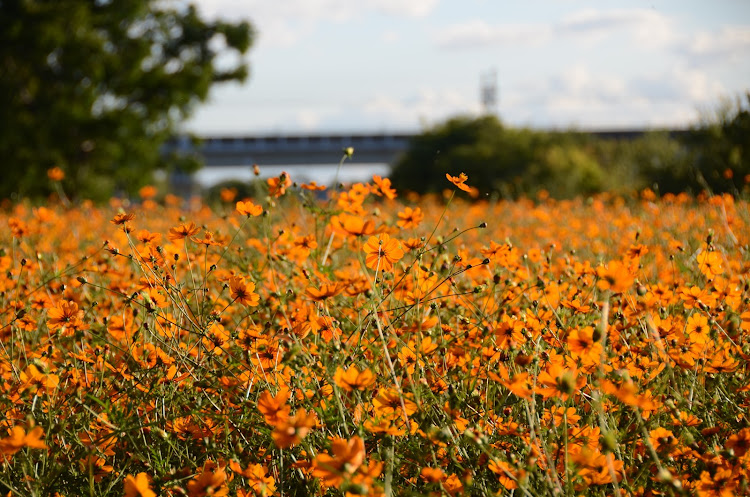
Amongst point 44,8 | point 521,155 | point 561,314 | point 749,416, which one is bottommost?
point 521,155

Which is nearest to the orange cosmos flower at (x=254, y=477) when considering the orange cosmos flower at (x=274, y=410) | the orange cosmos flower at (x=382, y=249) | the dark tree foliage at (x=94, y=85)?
the orange cosmos flower at (x=274, y=410)

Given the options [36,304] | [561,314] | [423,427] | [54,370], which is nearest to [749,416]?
[561,314]

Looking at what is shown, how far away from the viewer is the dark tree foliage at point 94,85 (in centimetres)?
1328

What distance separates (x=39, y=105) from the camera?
1374 cm

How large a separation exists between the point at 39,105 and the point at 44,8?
6.16ft

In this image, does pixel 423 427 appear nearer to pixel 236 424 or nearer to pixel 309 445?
pixel 309 445

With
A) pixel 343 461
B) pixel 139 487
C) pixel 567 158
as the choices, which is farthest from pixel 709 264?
pixel 567 158

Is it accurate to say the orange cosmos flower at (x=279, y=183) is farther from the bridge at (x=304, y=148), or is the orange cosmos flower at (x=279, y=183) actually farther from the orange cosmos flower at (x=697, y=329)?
the bridge at (x=304, y=148)

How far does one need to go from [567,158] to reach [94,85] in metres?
9.65

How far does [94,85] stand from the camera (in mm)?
13711

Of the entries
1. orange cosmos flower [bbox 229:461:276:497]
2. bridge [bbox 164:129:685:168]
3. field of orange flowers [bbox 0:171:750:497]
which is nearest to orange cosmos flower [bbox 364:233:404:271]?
field of orange flowers [bbox 0:171:750:497]

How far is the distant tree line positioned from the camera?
28.8 feet

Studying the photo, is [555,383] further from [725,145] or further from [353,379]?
[725,145]

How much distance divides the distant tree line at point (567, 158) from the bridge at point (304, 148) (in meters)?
24.8
